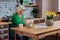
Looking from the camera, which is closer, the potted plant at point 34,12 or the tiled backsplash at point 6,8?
the tiled backsplash at point 6,8

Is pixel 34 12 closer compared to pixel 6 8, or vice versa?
pixel 6 8

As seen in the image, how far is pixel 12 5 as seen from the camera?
5.24m

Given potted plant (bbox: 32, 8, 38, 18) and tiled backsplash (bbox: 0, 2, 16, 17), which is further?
potted plant (bbox: 32, 8, 38, 18)

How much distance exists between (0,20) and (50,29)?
2.00 m

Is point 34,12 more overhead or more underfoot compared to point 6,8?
more underfoot

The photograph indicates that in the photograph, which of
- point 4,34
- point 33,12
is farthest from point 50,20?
point 33,12

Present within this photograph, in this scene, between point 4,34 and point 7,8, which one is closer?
point 4,34

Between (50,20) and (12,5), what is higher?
(12,5)

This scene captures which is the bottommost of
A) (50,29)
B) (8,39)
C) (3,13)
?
(8,39)

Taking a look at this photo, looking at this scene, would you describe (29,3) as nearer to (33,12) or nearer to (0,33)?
(33,12)

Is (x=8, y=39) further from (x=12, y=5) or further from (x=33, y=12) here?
(x=33, y=12)

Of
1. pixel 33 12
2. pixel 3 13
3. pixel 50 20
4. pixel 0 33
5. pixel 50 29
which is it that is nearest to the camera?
pixel 50 29

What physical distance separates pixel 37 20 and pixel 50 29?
222 cm

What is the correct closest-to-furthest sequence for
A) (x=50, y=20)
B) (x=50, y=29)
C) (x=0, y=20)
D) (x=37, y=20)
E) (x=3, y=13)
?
(x=50, y=29)
(x=50, y=20)
(x=0, y=20)
(x=3, y=13)
(x=37, y=20)
